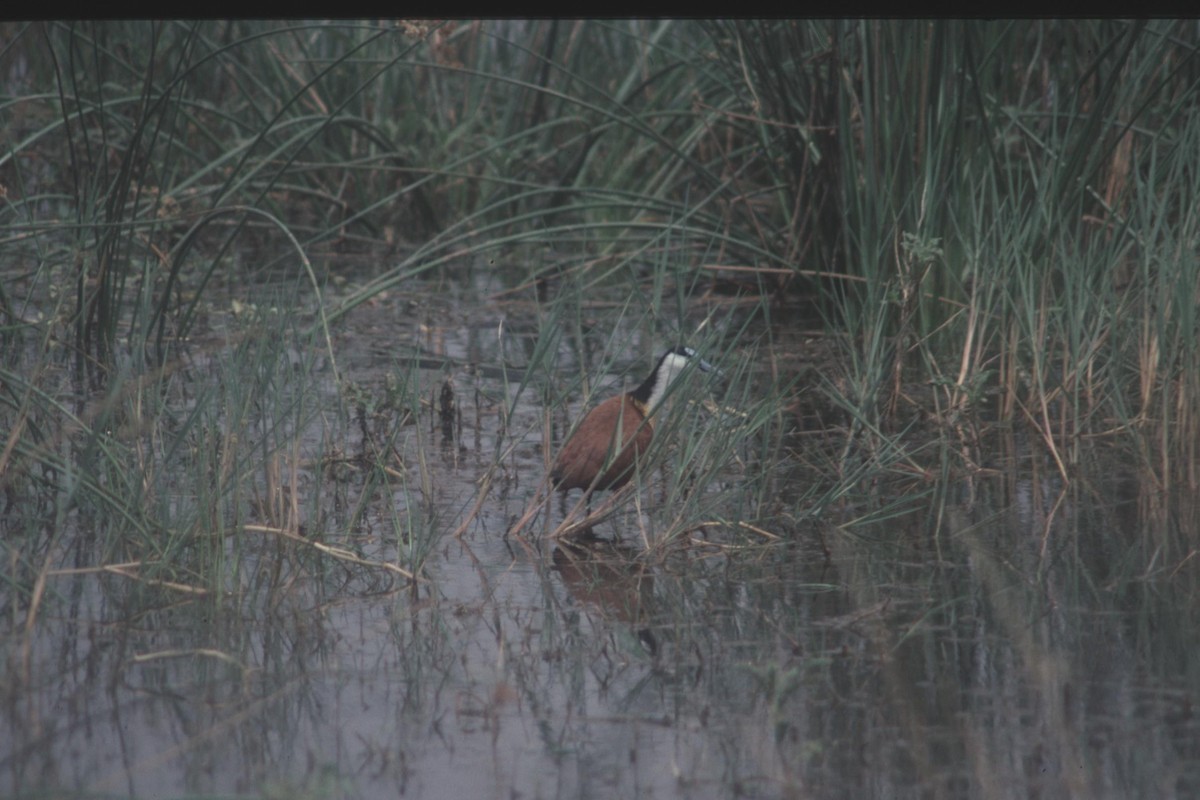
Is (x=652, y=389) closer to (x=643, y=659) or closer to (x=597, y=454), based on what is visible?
(x=597, y=454)

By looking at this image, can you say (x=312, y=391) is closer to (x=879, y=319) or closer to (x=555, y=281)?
(x=879, y=319)

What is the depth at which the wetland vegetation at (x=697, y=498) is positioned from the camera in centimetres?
294

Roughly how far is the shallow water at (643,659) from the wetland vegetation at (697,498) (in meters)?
0.01

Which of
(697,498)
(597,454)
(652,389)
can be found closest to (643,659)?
(697,498)

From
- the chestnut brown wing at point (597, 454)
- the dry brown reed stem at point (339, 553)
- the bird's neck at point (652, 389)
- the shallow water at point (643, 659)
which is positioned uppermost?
the bird's neck at point (652, 389)

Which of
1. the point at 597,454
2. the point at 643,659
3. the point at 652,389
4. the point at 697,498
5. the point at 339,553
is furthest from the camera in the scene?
the point at 652,389

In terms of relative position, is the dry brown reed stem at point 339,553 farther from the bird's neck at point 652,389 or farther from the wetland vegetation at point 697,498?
the bird's neck at point 652,389

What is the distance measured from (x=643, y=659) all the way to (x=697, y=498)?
79cm

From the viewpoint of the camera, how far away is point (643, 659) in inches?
132

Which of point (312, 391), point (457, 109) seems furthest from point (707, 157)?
point (312, 391)

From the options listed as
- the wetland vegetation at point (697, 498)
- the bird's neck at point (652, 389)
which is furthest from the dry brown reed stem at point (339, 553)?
the bird's neck at point (652, 389)

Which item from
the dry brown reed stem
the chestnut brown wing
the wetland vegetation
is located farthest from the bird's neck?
the dry brown reed stem

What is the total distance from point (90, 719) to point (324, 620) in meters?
0.68

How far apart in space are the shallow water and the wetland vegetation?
1cm
